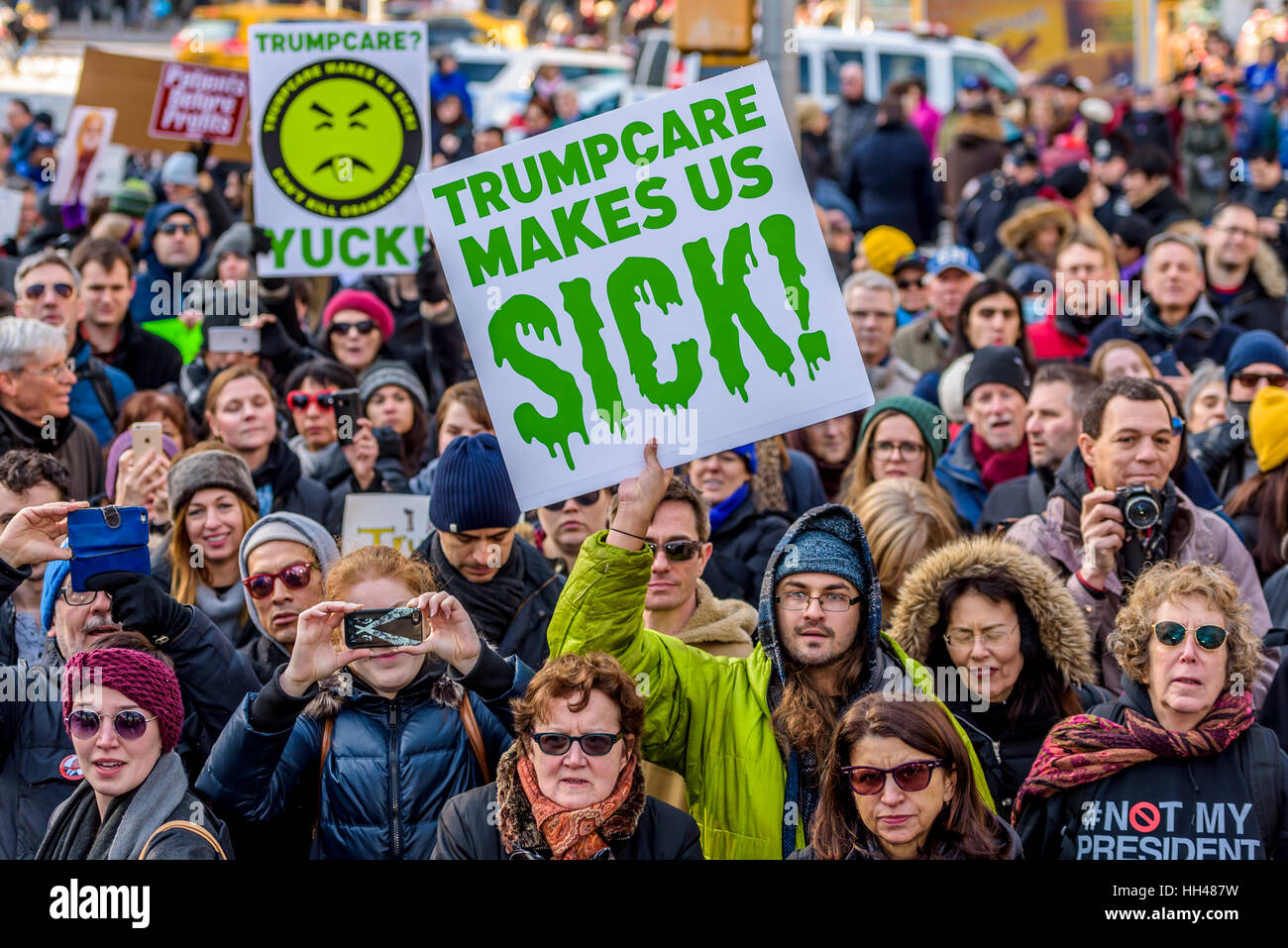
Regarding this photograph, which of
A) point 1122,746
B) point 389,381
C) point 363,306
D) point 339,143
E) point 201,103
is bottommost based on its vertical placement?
point 1122,746

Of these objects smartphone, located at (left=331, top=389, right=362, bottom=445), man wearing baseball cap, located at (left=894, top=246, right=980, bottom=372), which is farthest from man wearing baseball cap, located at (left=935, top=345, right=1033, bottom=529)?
smartphone, located at (left=331, top=389, right=362, bottom=445)

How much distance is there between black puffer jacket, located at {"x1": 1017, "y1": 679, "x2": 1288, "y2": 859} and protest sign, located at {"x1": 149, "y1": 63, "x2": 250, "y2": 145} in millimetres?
7384

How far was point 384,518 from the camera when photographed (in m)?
5.86

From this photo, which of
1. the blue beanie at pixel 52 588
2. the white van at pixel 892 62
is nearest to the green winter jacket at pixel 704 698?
the blue beanie at pixel 52 588

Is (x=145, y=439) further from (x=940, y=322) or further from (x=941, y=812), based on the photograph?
(x=940, y=322)

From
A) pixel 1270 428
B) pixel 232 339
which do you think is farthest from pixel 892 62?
pixel 1270 428

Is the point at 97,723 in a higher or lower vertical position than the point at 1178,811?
higher

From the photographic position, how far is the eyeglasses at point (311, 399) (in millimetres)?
6786

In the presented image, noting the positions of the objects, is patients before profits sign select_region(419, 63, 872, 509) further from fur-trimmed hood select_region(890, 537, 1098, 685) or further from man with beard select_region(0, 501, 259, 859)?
man with beard select_region(0, 501, 259, 859)

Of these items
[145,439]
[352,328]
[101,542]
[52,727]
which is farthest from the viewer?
[352,328]

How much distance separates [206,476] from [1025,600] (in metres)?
2.49
